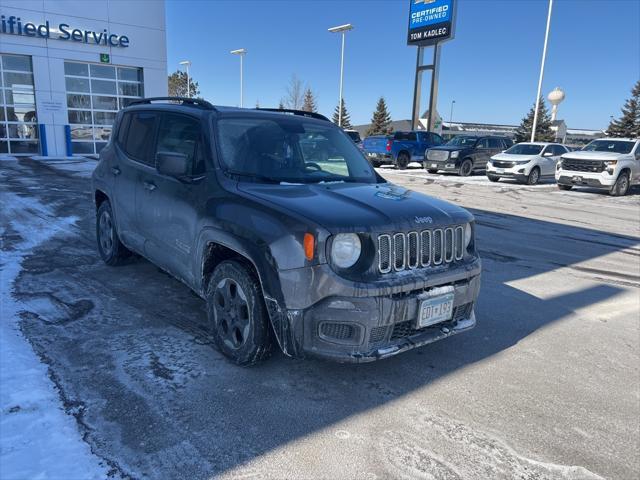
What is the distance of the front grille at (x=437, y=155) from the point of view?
20.9 meters

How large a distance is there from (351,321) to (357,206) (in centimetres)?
82

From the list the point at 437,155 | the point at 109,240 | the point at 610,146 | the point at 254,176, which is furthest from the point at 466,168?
the point at 254,176

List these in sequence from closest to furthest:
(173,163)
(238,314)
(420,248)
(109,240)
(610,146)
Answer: (420,248)
(238,314)
(173,163)
(109,240)
(610,146)

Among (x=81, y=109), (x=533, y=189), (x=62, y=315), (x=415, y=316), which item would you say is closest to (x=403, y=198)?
(x=415, y=316)

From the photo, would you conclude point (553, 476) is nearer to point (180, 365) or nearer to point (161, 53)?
point (180, 365)

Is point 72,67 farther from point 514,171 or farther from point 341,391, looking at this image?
point 341,391

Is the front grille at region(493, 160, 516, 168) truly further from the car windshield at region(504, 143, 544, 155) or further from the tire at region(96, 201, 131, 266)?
the tire at region(96, 201, 131, 266)

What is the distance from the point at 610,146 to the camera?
658 inches

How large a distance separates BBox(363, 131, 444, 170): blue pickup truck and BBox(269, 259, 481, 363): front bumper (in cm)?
2093

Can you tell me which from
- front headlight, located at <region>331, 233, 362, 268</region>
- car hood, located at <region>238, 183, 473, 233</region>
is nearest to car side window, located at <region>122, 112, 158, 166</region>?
car hood, located at <region>238, 183, 473, 233</region>

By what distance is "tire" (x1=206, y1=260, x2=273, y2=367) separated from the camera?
323 centimetres

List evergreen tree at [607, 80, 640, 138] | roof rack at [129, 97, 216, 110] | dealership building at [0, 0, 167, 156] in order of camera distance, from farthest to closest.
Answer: evergreen tree at [607, 80, 640, 138] → dealership building at [0, 0, 167, 156] → roof rack at [129, 97, 216, 110]

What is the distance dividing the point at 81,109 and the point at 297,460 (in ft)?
76.1

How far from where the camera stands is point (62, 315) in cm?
425
